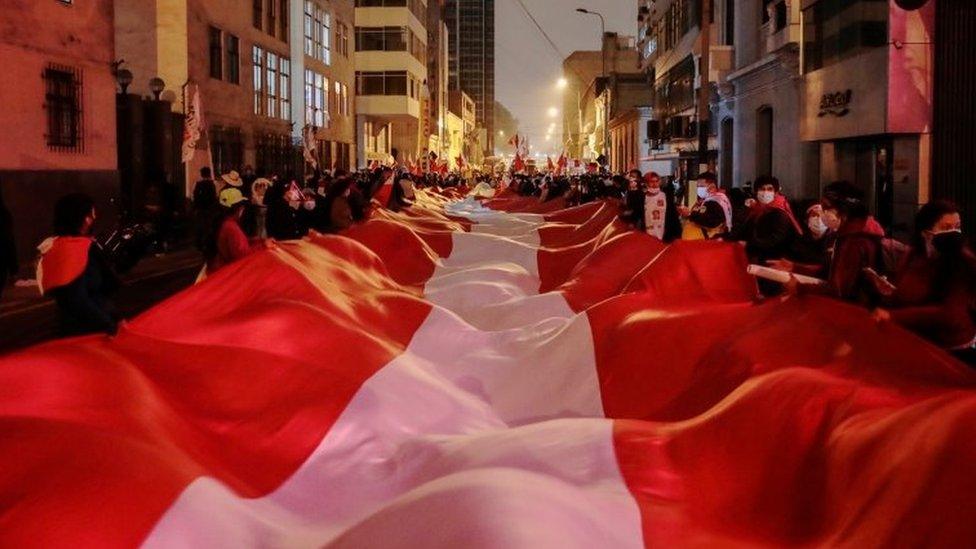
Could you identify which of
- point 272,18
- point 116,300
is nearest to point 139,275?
point 116,300

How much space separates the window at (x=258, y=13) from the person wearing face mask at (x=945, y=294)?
131 feet

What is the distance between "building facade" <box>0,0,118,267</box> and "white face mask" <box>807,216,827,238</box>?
16063 mm

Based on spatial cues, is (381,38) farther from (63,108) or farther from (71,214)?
Answer: (71,214)

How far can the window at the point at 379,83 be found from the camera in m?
72.2

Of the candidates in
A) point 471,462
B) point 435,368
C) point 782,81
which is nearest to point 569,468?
point 471,462

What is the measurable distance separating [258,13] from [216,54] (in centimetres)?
616

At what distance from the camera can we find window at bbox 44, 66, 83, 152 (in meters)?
24.5

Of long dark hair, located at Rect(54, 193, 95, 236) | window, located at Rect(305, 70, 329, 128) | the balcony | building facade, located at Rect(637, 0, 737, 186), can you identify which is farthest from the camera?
window, located at Rect(305, 70, 329, 128)

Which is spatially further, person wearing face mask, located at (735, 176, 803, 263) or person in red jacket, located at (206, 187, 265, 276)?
person wearing face mask, located at (735, 176, 803, 263)

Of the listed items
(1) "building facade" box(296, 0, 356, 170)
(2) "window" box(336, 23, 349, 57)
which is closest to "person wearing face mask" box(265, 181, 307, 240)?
(1) "building facade" box(296, 0, 356, 170)

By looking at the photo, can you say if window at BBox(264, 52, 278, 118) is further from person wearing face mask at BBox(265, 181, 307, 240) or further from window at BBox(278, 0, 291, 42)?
person wearing face mask at BBox(265, 181, 307, 240)

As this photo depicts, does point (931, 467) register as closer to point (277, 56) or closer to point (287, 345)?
point (287, 345)

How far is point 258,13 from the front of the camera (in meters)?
44.8

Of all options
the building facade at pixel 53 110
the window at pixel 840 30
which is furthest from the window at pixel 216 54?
the window at pixel 840 30
